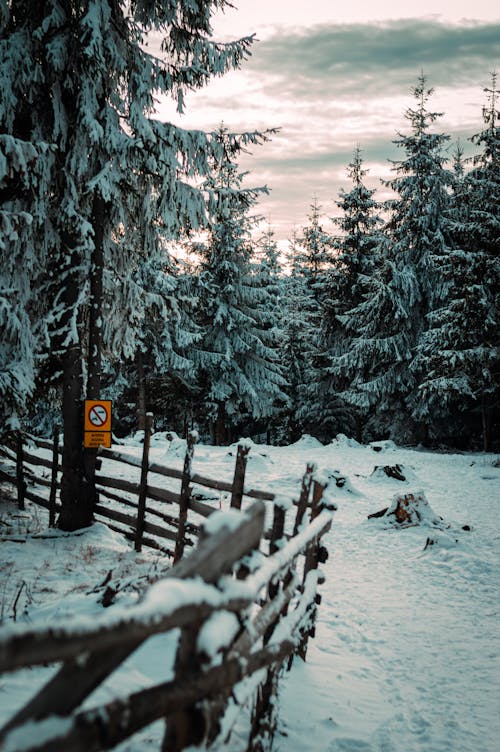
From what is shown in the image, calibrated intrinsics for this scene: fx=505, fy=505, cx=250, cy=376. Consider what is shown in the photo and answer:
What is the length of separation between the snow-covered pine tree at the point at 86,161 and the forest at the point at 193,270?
4cm

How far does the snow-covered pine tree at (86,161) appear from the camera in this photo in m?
7.92

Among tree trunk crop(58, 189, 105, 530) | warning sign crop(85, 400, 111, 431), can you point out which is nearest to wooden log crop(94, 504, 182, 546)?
tree trunk crop(58, 189, 105, 530)

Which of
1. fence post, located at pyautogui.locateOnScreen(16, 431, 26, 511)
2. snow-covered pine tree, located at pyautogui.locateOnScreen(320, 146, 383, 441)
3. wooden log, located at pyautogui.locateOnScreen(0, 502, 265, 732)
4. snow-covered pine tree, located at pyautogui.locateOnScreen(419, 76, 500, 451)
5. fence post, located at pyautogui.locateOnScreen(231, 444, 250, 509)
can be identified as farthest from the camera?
snow-covered pine tree, located at pyautogui.locateOnScreen(320, 146, 383, 441)

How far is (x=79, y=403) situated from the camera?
30.0 ft

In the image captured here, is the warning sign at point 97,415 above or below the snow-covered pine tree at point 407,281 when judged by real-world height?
below

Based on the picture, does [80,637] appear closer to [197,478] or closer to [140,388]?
[197,478]

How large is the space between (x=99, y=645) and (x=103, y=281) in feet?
28.5

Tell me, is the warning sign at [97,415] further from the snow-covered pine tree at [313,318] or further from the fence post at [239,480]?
the snow-covered pine tree at [313,318]

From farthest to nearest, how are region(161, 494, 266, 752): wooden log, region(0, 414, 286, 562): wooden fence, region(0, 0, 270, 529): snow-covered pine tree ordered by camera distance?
region(0, 0, 270, 529): snow-covered pine tree
region(0, 414, 286, 562): wooden fence
region(161, 494, 266, 752): wooden log

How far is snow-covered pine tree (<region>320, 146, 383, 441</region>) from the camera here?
2956 centimetres

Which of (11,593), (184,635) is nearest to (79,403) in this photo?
(11,593)

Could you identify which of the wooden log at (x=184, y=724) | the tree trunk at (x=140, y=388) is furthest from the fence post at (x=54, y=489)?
the tree trunk at (x=140, y=388)

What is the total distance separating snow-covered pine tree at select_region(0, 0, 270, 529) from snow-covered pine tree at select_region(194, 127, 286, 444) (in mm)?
17024

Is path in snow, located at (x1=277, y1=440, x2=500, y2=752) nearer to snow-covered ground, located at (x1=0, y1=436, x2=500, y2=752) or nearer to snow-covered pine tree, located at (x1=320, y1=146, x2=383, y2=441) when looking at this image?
snow-covered ground, located at (x1=0, y1=436, x2=500, y2=752)
